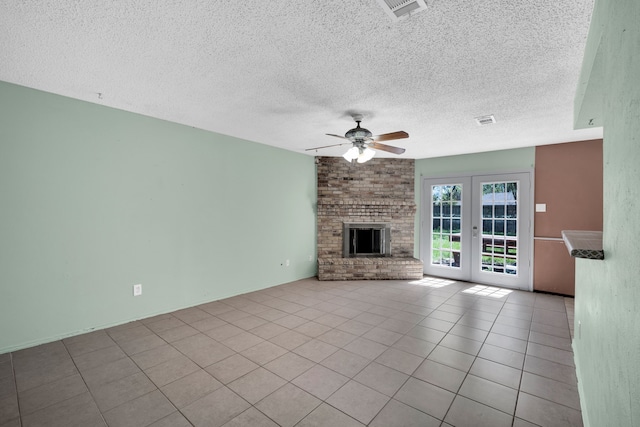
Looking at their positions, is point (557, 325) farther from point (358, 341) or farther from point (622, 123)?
point (622, 123)

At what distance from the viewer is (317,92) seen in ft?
9.20

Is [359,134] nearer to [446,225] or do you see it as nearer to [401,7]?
[401,7]

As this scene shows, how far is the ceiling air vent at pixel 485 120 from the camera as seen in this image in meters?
3.50

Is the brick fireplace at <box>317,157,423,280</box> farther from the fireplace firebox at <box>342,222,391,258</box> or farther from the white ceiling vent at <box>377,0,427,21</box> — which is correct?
the white ceiling vent at <box>377,0,427,21</box>

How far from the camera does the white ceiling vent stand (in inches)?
62.5

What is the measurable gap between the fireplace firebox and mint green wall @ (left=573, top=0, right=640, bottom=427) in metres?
4.63

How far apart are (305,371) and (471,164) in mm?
4916

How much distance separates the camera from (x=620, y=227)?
3.36 ft

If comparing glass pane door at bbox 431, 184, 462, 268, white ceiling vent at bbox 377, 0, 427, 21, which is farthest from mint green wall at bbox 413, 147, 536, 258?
white ceiling vent at bbox 377, 0, 427, 21

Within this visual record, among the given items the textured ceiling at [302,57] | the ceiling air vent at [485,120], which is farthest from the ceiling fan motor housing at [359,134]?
the ceiling air vent at [485,120]

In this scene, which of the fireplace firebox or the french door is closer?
the french door

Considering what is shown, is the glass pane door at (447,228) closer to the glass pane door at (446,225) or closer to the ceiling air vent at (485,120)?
the glass pane door at (446,225)

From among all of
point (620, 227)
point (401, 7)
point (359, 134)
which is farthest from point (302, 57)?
point (620, 227)

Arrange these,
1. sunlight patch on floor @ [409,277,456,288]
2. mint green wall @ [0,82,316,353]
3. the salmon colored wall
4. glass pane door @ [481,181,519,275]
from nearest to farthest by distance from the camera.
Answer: mint green wall @ [0,82,316,353] → the salmon colored wall → glass pane door @ [481,181,519,275] → sunlight patch on floor @ [409,277,456,288]
